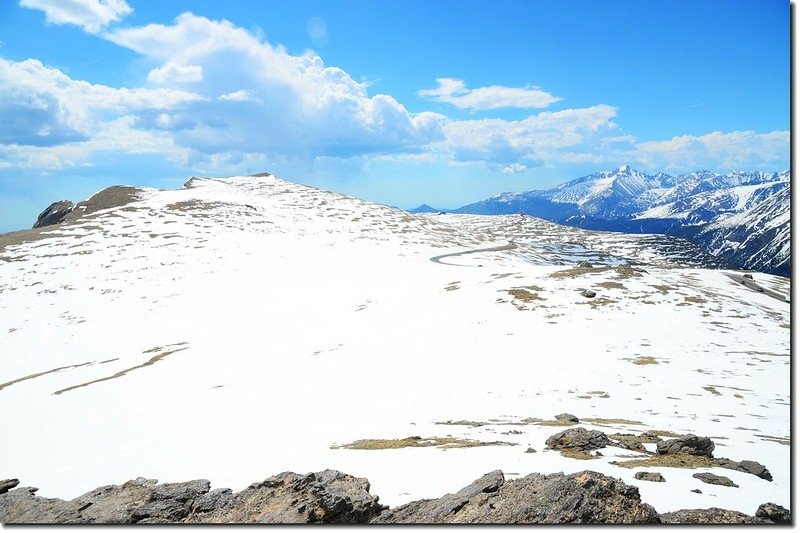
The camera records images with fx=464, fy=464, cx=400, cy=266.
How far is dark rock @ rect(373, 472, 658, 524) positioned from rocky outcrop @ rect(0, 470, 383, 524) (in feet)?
5.38

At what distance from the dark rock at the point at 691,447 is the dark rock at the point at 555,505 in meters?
10.2

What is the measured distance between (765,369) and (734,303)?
83.4ft

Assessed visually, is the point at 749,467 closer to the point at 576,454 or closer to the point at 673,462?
the point at 673,462

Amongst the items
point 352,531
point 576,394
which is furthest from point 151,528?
point 576,394

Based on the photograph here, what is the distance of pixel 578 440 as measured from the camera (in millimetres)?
16453

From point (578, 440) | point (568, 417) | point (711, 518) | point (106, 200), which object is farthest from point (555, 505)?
point (106, 200)

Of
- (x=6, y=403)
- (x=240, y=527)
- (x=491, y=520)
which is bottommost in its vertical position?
(x=6, y=403)

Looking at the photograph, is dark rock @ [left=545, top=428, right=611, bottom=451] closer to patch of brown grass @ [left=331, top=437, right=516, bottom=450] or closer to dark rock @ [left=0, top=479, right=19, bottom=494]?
patch of brown grass @ [left=331, top=437, right=516, bottom=450]

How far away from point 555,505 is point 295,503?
→ 463 centimetres

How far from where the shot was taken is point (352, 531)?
6.31 metres

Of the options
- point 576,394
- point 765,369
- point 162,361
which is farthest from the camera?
point 162,361

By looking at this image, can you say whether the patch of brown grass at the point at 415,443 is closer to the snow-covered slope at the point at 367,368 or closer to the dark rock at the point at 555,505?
the snow-covered slope at the point at 367,368

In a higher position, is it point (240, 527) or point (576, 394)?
point (240, 527)

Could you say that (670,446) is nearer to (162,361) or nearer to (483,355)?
(483,355)
